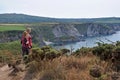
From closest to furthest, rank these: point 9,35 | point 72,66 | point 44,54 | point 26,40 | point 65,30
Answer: point 72,66, point 44,54, point 26,40, point 9,35, point 65,30

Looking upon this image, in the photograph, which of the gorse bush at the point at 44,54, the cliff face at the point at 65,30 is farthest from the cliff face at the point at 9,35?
the gorse bush at the point at 44,54

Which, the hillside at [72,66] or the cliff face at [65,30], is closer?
the hillside at [72,66]

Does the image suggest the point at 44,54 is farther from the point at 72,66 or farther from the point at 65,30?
the point at 65,30

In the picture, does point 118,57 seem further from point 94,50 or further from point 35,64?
point 35,64

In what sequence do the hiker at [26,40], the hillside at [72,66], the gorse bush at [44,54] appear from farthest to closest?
the hiker at [26,40] → the gorse bush at [44,54] → the hillside at [72,66]

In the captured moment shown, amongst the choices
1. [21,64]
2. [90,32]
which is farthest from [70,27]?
[21,64]

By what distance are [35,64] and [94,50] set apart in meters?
1.92

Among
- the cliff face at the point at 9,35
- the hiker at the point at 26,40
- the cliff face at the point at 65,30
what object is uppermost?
the hiker at the point at 26,40

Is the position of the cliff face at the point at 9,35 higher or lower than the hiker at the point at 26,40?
lower

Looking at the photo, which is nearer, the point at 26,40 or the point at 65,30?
the point at 26,40

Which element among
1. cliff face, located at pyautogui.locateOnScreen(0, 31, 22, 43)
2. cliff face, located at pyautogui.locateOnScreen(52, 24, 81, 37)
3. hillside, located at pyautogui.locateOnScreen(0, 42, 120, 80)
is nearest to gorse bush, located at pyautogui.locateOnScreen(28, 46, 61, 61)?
hillside, located at pyautogui.locateOnScreen(0, 42, 120, 80)

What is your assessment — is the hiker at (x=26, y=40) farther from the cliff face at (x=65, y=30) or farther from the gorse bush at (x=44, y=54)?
the cliff face at (x=65, y=30)

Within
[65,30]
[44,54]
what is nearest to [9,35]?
[65,30]

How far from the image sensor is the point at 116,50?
9.27 meters
